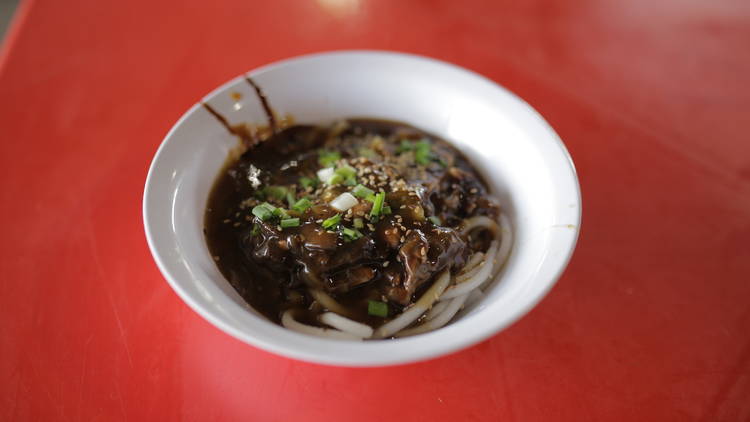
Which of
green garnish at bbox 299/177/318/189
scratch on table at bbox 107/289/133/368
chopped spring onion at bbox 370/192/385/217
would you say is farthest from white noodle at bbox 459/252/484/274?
scratch on table at bbox 107/289/133/368

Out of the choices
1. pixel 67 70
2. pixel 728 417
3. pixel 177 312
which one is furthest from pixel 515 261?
pixel 67 70

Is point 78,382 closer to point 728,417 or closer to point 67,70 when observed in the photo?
point 67,70

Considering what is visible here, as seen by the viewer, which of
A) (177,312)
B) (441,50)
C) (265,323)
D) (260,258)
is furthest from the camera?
(441,50)

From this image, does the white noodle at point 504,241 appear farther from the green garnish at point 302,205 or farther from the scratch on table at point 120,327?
the scratch on table at point 120,327

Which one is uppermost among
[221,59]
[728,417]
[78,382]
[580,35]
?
[221,59]

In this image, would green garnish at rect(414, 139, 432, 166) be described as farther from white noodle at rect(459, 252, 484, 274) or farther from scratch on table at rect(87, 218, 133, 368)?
scratch on table at rect(87, 218, 133, 368)

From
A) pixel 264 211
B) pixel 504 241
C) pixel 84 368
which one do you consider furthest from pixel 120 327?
pixel 504 241

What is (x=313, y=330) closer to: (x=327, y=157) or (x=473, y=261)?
(x=473, y=261)

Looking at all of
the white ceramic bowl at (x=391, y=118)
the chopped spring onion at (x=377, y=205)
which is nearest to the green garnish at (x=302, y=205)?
the chopped spring onion at (x=377, y=205)
